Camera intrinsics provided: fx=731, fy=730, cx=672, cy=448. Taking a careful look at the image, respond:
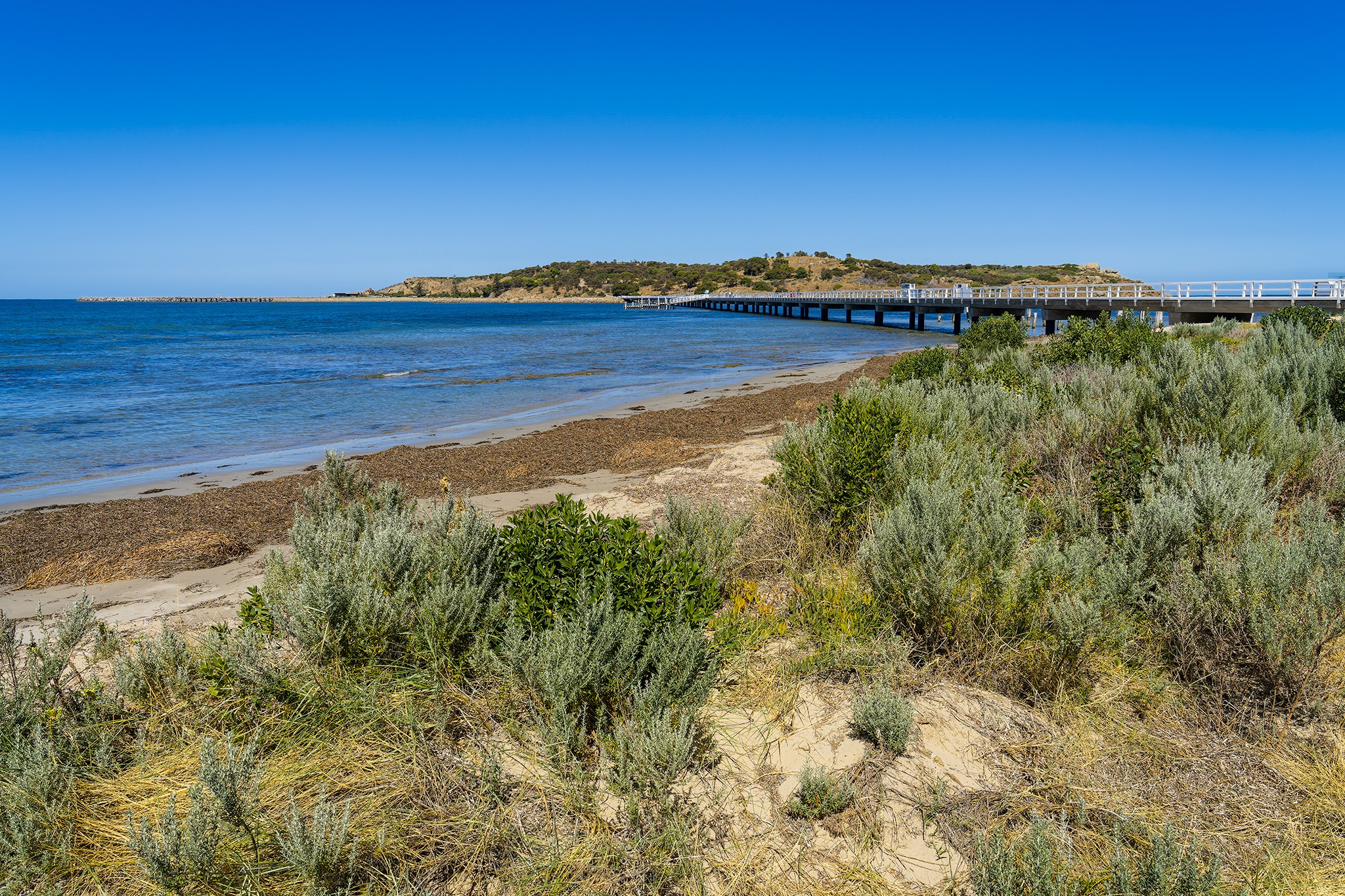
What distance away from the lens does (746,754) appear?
317 centimetres

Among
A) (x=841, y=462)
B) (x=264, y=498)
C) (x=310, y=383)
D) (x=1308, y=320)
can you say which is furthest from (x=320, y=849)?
(x=310, y=383)

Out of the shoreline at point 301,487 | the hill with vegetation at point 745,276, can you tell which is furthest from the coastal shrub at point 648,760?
the hill with vegetation at point 745,276

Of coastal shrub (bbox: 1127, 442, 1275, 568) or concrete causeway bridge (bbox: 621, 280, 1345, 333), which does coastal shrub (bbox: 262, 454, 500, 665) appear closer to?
coastal shrub (bbox: 1127, 442, 1275, 568)

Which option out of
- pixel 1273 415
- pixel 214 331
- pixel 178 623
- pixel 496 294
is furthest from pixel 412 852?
pixel 496 294

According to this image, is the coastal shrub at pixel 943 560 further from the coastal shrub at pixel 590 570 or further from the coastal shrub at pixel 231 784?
the coastal shrub at pixel 231 784

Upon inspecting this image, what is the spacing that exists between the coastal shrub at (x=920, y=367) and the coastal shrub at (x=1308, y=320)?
222 inches

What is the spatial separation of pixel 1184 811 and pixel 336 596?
11.8 feet

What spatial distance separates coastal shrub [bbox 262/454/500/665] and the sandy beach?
2342 millimetres

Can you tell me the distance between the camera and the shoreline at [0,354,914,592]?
7.50 meters

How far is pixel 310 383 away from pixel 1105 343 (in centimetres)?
2534

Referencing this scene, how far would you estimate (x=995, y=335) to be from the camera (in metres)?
20.5

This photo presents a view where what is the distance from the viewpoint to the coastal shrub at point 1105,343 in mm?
11211

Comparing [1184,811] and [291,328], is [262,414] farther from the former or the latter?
[291,328]

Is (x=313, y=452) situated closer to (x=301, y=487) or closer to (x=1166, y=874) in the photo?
(x=301, y=487)
